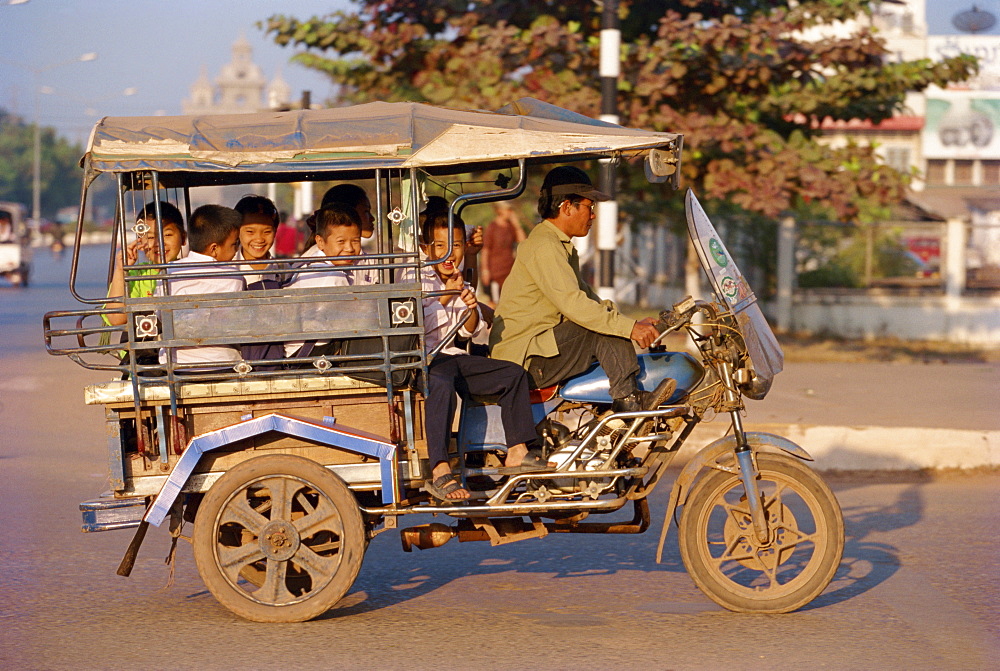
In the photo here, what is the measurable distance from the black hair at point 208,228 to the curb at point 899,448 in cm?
420

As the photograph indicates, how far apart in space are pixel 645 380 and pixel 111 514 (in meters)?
2.15

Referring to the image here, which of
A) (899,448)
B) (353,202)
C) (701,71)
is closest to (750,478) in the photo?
(353,202)

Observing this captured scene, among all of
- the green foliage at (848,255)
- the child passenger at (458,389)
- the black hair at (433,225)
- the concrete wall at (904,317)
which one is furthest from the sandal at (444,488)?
the green foliage at (848,255)

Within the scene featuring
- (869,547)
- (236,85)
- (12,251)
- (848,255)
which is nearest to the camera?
(869,547)

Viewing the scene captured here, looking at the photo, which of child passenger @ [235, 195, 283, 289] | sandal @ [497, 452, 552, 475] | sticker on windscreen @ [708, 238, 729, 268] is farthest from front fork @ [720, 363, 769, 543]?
child passenger @ [235, 195, 283, 289]

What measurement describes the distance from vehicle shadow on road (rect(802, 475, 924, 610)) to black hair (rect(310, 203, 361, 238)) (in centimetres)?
245

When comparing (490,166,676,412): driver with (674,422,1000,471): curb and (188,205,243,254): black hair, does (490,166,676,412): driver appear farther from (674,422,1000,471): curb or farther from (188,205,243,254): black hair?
(674,422,1000,471): curb

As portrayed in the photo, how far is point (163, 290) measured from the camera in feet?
15.9

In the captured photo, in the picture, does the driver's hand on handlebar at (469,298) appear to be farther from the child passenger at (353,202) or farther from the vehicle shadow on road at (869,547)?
the vehicle shadow on road at (869,547)

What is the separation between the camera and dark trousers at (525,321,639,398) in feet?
16.2

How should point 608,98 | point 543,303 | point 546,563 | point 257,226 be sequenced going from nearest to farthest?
point 543,303, point 257,226, point 546,563, point 608,98

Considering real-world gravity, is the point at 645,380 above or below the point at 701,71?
below

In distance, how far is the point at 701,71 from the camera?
12.8 meters

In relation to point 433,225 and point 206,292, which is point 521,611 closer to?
point 433,225
